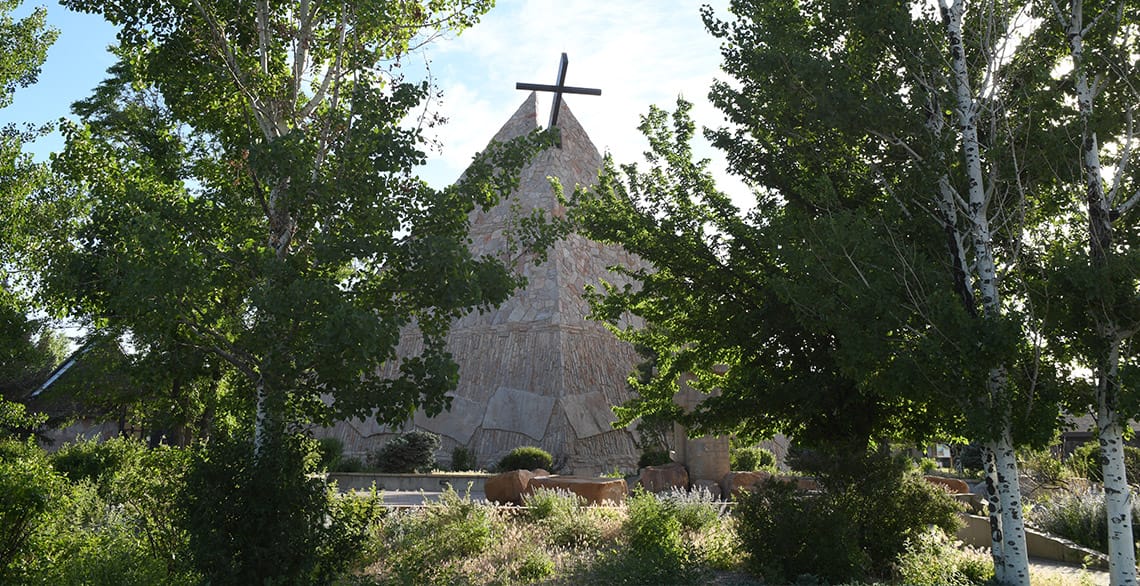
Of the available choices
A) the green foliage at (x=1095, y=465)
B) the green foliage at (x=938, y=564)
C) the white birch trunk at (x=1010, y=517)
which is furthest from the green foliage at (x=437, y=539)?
the green foliage at (x=1095, y=465)

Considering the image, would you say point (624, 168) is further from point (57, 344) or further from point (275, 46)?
point (57, 344)

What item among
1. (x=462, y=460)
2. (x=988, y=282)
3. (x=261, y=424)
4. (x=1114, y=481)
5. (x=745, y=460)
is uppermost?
(x=988, y=282)

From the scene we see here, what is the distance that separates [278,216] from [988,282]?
7921 mm

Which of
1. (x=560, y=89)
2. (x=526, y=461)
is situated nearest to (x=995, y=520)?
(x=526, y=461)

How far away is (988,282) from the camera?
8664mm

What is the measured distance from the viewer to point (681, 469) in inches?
827

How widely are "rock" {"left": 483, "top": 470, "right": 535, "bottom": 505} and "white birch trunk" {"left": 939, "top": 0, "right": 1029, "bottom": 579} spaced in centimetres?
917

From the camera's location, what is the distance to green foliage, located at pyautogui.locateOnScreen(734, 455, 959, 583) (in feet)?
29.5

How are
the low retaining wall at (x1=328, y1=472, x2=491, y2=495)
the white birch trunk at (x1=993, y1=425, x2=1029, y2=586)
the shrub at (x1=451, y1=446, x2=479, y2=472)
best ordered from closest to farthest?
the white birch trunk at (x1=993, y1=425, x2=1029, y2=586) < the low retaining wall at (x1=328, y1=472, x2=491, y2=495) < the shrub at (x1=451, y1=446, x2=479, y2=472)

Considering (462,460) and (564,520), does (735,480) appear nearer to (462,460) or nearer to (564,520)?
(564,520)

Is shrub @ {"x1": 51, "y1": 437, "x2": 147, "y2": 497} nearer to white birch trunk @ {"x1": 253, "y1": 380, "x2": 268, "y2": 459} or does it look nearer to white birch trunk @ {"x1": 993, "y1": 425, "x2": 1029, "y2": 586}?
white birch trunk @ {"x1": 253, "y1": 380, "x2": 268, "y2": 459}

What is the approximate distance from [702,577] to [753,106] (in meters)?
6.55

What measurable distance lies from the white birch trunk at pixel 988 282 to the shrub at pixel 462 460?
72.5 ft

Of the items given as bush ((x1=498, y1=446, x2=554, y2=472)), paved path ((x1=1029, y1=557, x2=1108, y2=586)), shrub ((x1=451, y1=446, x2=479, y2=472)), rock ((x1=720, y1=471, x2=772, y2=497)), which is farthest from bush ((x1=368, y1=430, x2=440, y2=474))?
paved path ((x1=1029, y1=557, x2=1108, y2=586))
